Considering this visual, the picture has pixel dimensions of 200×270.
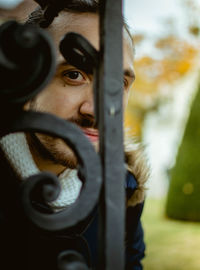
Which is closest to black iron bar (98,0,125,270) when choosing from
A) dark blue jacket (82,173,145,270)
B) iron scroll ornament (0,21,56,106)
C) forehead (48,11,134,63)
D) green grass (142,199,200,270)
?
iron scroll ornament (0,21,56,106)

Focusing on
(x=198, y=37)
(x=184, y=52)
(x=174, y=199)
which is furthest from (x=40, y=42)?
(x=184, y=52)

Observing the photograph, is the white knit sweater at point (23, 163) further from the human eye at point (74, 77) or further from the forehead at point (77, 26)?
the forehead at point (77, 26)

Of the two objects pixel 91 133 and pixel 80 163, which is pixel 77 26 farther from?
pixel 80 163

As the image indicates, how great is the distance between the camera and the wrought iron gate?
0.69 metres

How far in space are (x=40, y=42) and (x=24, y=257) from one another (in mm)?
922

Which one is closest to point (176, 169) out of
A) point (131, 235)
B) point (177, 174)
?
point (177, 174)

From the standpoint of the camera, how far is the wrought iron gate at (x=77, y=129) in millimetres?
692

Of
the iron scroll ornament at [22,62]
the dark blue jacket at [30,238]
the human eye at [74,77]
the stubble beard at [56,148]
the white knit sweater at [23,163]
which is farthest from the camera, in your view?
the human eye at [74,77]

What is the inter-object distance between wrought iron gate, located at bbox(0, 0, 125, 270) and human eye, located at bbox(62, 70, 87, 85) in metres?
0.94

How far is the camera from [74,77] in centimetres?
175

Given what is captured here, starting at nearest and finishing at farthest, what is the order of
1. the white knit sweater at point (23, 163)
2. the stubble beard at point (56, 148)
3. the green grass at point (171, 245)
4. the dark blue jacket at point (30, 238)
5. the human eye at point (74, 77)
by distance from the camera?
the dark blue jacket at point (30, 238) → the white knit sweater at point (23, 163) → the stubble beard at point (56, 148) → the human eye at point (74, 77) → the green grass at point (171, 245)

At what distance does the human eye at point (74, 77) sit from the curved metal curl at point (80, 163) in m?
1.04

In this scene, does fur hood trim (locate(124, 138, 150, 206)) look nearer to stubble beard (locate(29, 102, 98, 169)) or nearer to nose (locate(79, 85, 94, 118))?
stubble beard (locate(29, 102, 98, 169))

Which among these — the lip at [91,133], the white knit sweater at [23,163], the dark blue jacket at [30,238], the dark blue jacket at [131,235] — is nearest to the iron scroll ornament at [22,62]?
the dark blue jacket at [30,238]
